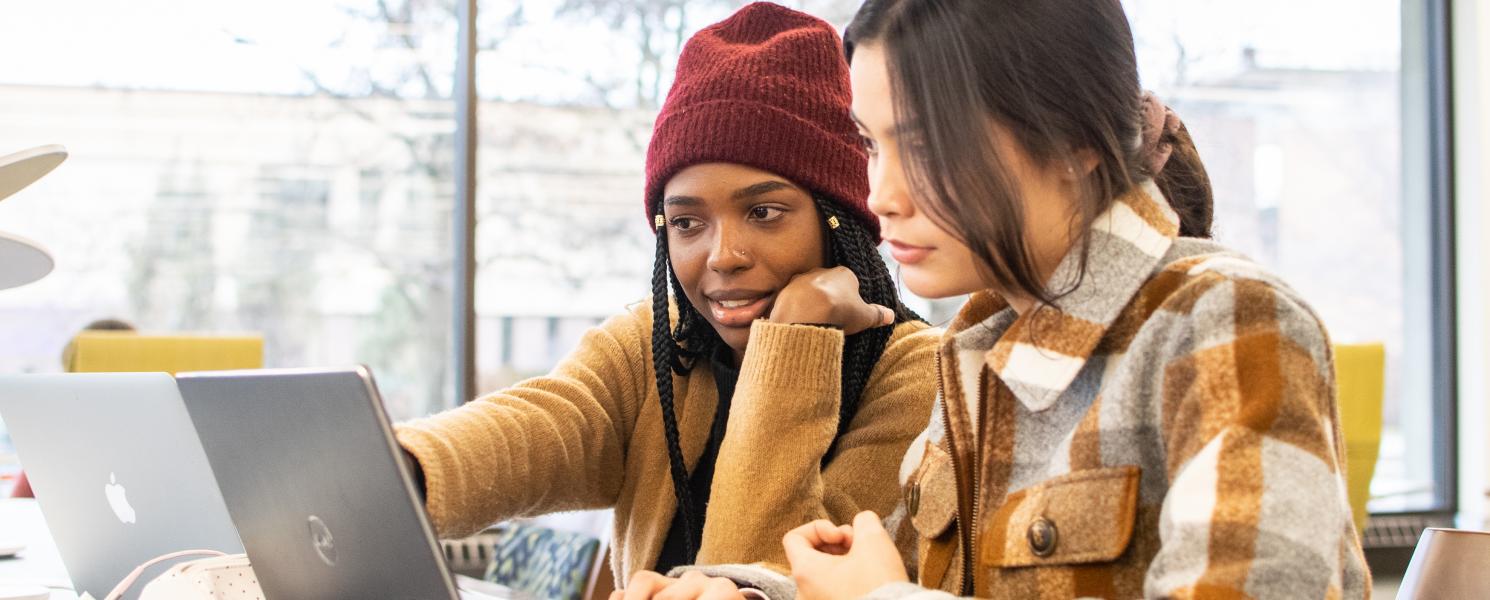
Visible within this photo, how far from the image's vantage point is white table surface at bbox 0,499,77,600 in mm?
1439

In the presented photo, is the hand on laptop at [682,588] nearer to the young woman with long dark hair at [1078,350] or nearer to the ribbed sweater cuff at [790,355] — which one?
the young woman with long dark hair at [1078,350]

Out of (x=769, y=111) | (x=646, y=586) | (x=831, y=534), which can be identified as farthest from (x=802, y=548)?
(x=769, y=111)

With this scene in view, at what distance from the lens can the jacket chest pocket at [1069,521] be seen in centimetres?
82

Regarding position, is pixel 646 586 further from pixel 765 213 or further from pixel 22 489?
pixel 22 489

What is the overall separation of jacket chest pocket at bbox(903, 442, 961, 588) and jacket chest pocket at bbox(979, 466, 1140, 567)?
105mm

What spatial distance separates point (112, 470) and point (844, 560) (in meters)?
0.71

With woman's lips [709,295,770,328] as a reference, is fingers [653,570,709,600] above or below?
below

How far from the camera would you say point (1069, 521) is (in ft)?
2.77

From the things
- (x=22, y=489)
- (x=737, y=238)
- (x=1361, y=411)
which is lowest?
(x=22, y=489)

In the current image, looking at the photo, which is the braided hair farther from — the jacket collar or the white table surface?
the white table surface

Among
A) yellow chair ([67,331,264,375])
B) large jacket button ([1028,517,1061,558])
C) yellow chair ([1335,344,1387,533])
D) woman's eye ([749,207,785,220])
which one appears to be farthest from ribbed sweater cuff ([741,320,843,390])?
yellow chair ([1335,344,1387,533])

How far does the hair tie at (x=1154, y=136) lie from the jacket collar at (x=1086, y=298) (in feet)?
0.12

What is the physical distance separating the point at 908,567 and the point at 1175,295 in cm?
41

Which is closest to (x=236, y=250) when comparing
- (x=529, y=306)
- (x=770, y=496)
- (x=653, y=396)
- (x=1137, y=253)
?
(x=529, y=306)
